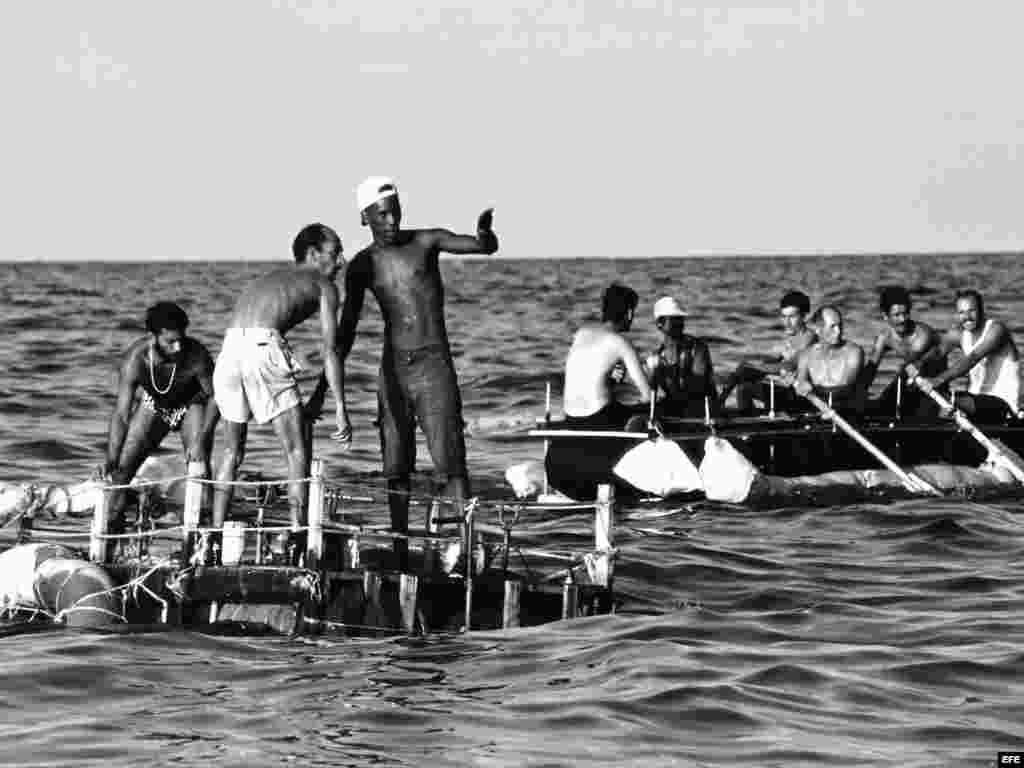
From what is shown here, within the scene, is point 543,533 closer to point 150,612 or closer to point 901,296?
point 901,296

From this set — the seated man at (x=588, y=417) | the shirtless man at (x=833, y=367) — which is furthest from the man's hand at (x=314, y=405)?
the shirtless man at (x=833, y=367)


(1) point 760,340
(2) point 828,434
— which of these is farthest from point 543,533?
(1) point 760,340

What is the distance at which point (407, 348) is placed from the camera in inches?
544

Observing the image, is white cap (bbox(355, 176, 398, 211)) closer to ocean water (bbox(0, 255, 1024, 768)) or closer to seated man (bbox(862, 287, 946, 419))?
ocean water (bbox(0, 255, 1024, 768))

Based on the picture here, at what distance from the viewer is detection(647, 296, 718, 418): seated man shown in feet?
67.6

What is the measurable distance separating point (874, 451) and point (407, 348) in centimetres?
797

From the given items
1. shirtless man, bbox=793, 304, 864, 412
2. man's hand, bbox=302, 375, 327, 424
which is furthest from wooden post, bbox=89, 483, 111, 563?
shirtless man, bbox=793, 304, 864, 412

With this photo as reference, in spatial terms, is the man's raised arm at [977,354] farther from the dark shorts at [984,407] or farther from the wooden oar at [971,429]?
the dark shorts at [984,407]

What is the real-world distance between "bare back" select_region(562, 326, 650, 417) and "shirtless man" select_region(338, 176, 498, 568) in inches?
185

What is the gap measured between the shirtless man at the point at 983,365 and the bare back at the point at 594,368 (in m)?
3.85

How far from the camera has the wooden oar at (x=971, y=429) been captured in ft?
69.3

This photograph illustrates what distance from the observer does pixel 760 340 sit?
48.2 metres

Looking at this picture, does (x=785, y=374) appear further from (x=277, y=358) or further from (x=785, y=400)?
(x=277, y=358)

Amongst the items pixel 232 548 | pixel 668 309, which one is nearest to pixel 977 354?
pixel 668 309
